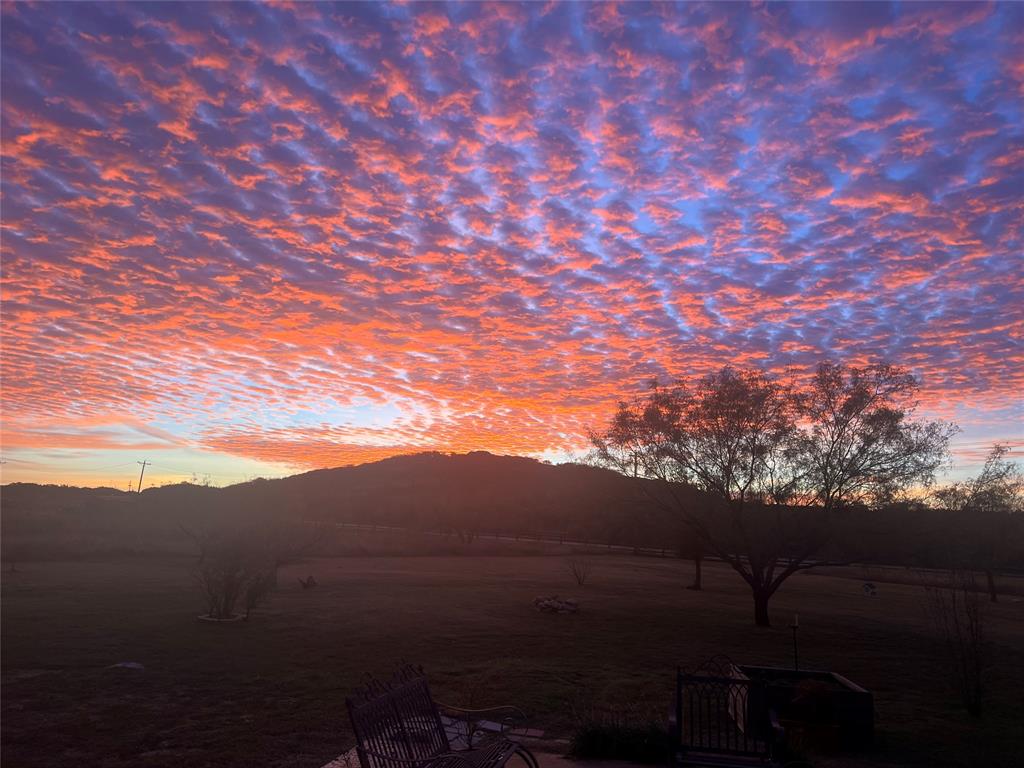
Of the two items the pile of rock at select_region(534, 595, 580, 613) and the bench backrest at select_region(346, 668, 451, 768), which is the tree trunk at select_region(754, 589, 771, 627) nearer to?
the pile of rock at select_region(534, 595, 580, 613)

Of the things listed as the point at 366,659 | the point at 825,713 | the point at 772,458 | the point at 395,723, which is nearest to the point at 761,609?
the point at 772,458

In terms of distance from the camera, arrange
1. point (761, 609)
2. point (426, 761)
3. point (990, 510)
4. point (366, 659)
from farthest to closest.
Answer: point (990, 510) → point (761, 609) → point (366, 659) → point (426, 761)

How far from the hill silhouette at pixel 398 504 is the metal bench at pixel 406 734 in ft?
60.7

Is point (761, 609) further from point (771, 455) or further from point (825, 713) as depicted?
point (825, 713)

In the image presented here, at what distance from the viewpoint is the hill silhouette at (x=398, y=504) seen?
45.0m

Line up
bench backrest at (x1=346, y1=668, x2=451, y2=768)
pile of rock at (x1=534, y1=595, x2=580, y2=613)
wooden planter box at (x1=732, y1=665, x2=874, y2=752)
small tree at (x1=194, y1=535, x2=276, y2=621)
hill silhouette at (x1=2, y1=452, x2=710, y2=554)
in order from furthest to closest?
hill silhouette at (x1=2, y1=452, x2=710, y2=554), pile of rock at (x1=534, y1=595, x2=580, y2=613), small tree at (x1=194, y1=535, x2=276, y2=621), wooden planter box at (x1=732, y1=665, x2=874, y2=752), bench backrest at (x1=346, y1=668, x2=451, y2=768)

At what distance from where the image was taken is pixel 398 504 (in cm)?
10806

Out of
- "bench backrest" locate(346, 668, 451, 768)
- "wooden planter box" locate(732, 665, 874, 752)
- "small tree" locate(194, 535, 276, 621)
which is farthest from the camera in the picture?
"small tree" locate(194, 535, 276, 621)

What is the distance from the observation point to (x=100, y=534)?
48.6m

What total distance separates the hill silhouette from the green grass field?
4.72 m

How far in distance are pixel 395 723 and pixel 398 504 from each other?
105307 mm

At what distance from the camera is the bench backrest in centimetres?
485

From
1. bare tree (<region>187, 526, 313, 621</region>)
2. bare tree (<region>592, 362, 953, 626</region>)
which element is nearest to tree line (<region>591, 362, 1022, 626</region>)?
bare tree (<region>592, 362, 953, 626</region>)

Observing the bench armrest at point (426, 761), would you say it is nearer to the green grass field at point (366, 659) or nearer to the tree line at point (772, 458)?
the green grass field at point (366, 659)
